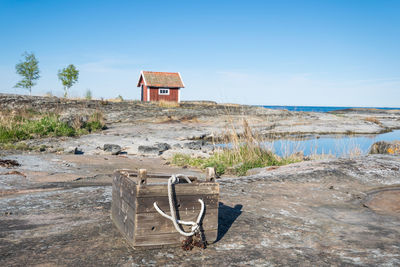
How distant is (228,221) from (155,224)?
104cm

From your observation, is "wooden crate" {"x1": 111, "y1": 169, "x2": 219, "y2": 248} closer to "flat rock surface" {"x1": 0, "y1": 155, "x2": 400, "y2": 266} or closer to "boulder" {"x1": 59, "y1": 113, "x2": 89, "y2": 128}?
"flat rock surface" {"x1": 0, "y1": 155, "x2": 400, "y2": 266}

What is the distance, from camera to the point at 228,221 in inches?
131

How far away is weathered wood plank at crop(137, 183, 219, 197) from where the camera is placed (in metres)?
2.44

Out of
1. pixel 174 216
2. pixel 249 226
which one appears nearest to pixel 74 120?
pixel 249 226

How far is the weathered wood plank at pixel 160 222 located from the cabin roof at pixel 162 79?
31.2m

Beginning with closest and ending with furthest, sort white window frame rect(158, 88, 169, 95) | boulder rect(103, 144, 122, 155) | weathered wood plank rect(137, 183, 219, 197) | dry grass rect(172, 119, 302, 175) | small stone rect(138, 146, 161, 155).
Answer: weathered wood plank rect(137, 183, 219, 197) → dry grass rect(172, 119, 302, 175) → boulder rect(103, 144, 122, 155) → small stone rect(138, 146, 161, 155) → white window frame rect(158, 88, 169, 95)

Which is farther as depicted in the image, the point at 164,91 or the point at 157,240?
the point at 164,91

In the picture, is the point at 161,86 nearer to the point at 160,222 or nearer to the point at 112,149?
the point at 112,149

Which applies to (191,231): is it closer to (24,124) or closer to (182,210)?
(182,210)

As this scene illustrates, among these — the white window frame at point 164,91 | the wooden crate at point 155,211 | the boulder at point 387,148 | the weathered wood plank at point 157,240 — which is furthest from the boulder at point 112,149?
the white window frame at point 164,91

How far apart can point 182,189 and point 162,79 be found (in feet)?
107

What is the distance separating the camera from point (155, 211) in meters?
2.49

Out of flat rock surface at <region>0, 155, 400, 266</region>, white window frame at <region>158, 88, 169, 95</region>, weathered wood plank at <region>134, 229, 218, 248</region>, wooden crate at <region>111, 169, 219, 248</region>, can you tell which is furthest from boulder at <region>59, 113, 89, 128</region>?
white window frame at <region>158, 88, 169, 95</region>

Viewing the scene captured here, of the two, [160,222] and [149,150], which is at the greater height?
[160,222]
